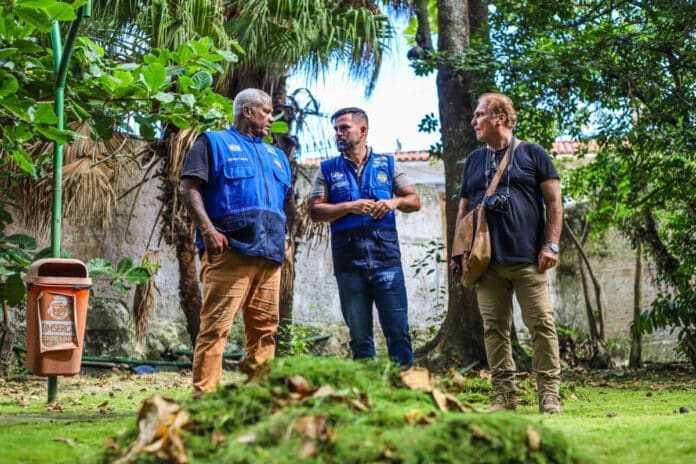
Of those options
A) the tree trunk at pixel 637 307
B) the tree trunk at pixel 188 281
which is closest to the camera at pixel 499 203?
the tree trunk at pixel 188 281

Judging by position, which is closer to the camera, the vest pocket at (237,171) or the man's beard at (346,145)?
the vest pocket at (237,171)

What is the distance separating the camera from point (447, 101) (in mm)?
9328

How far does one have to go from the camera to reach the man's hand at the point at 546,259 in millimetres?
4719

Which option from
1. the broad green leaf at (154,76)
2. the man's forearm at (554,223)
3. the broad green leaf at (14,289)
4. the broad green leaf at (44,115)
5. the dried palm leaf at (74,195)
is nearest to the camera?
the man's forearm at (554,223)

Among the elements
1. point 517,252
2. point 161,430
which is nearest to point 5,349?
point 517,252

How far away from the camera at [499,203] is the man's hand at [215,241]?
155 centimetres

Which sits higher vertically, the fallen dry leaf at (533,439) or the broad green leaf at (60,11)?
the broad green leaf at (60,11)

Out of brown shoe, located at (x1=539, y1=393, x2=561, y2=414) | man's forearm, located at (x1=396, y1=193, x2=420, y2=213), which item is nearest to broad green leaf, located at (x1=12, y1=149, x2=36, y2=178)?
man's forearm, located at (x1=396, y1=193, x2=420, y2=213)

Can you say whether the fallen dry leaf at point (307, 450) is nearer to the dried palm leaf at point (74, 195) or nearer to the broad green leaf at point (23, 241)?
the broad green leaf at point (23, 241)

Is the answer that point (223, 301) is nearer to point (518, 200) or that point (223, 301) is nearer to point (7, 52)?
point (518, 200)

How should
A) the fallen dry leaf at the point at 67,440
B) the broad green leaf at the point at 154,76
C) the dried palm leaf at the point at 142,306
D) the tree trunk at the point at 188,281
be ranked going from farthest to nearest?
the tree trunk at the point at 188,281 < the dried palm leaf at the point at 142,306 < the broad green leaf at the point at 154,76 < the fallen dry leaf at the point at 67,440

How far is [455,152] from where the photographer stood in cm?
924

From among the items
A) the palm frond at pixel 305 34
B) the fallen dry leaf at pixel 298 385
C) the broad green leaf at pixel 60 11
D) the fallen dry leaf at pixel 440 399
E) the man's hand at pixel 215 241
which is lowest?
the fallen dry leaf at pixel 440 399

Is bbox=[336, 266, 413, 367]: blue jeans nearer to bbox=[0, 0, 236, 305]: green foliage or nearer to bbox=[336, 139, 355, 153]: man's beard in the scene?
bbox=[336, 139, 355, 153]: man's beard
